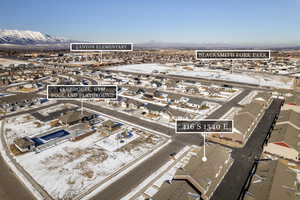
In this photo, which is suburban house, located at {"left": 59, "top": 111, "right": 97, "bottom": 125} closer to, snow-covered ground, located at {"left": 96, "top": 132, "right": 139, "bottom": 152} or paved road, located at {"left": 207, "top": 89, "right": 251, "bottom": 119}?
snow-covered ground, located at {"left": 96, "top": 132, "right": 139, "bottom": 152}

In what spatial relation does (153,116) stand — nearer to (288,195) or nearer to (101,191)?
(101,191)

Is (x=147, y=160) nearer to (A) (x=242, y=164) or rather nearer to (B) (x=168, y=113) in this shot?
(A) (x=242, y=164)

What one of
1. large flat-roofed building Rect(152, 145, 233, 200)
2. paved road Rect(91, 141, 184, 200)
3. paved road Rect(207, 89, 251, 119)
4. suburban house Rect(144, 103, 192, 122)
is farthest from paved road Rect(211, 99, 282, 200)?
suburban house Rect(144, 103, 192, 122)

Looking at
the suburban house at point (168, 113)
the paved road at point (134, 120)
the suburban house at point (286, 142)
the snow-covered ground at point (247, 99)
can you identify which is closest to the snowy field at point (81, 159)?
the paved road at point (134, 120)

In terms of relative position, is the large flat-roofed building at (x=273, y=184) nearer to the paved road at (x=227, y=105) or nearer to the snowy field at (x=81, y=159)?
the snowy field at (x=81, y=159)

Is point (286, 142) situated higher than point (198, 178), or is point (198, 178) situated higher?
point (286, 142)

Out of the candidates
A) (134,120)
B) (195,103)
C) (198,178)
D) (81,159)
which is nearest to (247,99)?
(195,103)

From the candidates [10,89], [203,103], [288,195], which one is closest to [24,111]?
[10,89]
